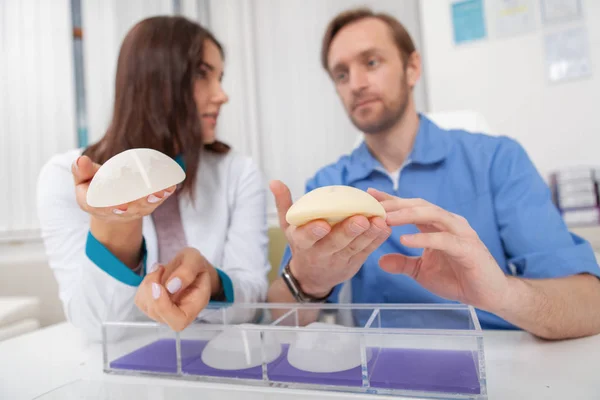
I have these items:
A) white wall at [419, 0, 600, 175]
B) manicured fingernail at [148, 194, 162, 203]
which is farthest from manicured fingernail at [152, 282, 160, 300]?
white wall at [419, 0, 600, 175]

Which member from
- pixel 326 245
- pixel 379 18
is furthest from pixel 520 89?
pixel 326 245

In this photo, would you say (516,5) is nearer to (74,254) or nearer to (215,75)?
(215,75)

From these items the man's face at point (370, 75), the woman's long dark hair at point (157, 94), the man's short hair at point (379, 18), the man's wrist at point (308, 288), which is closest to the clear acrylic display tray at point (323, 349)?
the man's wrist at point (308, 288)

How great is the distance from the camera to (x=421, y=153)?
2.37 ft

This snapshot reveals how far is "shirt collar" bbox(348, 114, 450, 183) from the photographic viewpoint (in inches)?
27.8

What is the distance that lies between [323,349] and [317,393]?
0.03 m

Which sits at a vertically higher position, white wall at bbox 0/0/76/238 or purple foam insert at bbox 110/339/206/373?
white wall at bbox 0/0/76/238

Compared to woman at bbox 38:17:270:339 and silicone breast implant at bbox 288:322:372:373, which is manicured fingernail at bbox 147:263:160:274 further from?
silicone breast implant at bbox 288:322:372:373

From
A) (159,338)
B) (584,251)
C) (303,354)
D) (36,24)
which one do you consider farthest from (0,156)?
(584,251)

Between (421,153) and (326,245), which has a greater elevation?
(421,153)

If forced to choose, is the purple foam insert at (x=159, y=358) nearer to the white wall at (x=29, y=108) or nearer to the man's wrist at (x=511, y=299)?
the man's wrist at (x=511, y=299)

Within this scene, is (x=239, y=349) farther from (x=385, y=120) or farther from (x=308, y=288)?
(x=385, y=120)

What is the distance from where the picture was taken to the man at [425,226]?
0.39 metres

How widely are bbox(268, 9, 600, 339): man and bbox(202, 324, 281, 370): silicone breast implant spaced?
0.10 m
